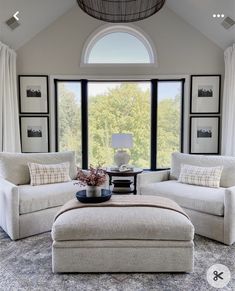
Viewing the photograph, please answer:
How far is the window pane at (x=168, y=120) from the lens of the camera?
5.03m

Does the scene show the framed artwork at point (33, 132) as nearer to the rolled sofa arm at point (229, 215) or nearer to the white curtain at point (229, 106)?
the white curtain at point (229, 106)

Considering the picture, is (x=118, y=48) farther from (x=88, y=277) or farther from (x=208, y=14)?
(x=88, y=277)

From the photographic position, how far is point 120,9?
112 inches

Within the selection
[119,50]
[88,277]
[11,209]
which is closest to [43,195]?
[11,209]

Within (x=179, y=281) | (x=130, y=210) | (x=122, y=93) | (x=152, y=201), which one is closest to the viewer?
(x=179, y=281)

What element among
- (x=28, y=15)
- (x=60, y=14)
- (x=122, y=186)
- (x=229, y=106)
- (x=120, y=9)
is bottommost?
(x=122, y=186)

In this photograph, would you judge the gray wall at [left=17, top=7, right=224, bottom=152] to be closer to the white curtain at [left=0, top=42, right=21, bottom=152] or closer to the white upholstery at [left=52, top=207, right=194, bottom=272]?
the white curtain at [left=0, top=42, right=21, bottom=152]

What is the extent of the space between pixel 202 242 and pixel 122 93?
306cm

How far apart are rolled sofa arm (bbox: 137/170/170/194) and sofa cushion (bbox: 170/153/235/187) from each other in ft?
0.36

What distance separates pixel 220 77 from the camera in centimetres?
484

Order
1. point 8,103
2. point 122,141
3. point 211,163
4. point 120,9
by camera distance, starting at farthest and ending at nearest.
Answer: point 8,103, point 122,141, point 211,163, point 120,9

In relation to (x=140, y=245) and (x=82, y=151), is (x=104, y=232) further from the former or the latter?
(x=82, y=151)

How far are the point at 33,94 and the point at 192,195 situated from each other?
339cm

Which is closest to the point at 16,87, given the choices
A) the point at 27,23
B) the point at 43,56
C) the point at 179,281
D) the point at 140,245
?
the point at 43,56
